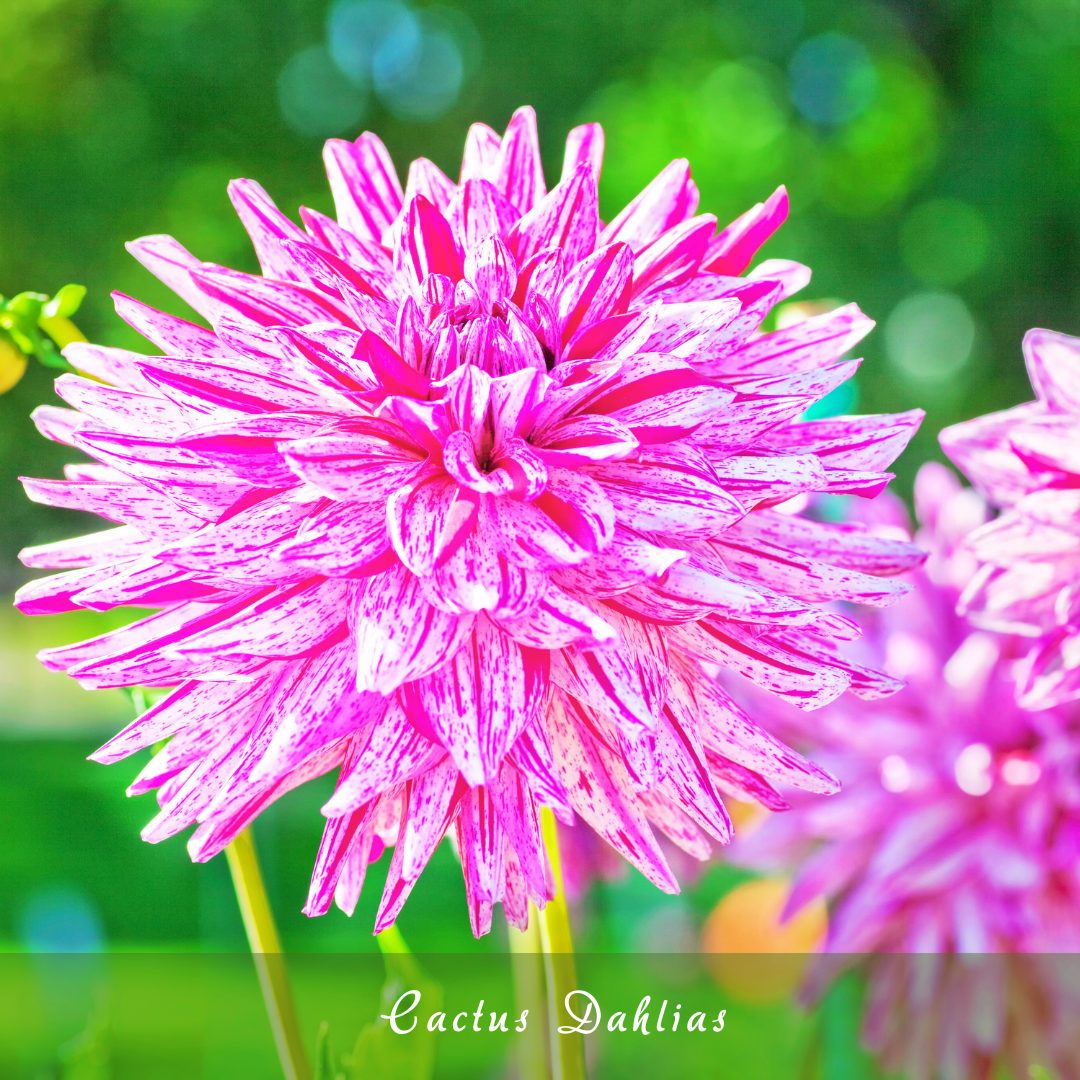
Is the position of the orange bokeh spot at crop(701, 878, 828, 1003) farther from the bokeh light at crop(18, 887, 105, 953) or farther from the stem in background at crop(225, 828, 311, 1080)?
the bokeh light at crop(18, 887, 105, 953)

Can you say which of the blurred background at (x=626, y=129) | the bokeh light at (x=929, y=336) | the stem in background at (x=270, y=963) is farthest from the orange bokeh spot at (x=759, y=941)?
the bokeh light at (x=929, y=336)

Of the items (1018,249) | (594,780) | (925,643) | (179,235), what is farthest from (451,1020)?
(1018,249)

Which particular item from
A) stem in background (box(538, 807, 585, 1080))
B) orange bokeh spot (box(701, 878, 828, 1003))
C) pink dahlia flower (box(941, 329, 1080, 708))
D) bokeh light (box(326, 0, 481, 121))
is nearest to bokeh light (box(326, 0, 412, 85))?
bokeh light (box(326, 0, 481, 121))

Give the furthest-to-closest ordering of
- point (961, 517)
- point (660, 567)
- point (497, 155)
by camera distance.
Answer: point (961, 517), point (497, 155), point (660, 567)

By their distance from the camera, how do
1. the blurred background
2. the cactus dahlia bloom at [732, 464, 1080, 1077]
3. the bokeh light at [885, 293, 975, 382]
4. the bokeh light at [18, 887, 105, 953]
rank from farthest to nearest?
the bokeh light at [885, 293, 975, 382], the blurred background, the bokeh light at [18, 887, 105, 953], the cactus dahlia bloom at [732, 464, 1080, 1077]

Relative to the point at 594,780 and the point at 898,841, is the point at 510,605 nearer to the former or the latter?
the point at 594,780

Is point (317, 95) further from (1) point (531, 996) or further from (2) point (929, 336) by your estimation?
(1) point (531, 996)

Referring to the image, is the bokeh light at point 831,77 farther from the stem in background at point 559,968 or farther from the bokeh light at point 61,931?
the stem in background at point 559,968

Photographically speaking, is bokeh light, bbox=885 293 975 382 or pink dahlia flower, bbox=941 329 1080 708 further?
bokeh light, bbox=885 293 975 382
